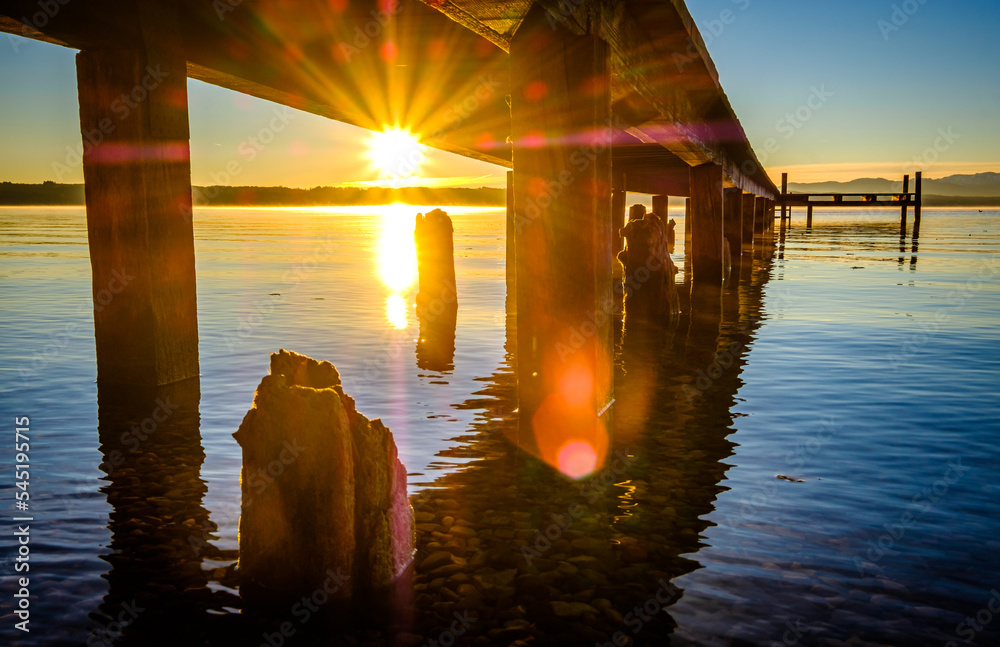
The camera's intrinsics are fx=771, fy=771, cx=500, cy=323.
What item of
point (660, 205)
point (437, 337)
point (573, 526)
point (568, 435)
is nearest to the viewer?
point (573, 526)

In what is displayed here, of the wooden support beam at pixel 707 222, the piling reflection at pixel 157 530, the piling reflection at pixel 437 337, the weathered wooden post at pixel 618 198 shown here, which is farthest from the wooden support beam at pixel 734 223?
the piling reflection at pixel 157 530

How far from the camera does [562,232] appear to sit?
221 inches

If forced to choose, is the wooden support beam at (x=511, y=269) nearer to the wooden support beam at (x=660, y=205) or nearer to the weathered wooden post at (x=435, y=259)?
the weathered wooden post at (x=435, y=259)

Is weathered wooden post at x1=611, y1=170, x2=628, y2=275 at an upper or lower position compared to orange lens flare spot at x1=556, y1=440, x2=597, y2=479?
upper

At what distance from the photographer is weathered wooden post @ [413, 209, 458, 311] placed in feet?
47.3

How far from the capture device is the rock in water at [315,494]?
3875mm

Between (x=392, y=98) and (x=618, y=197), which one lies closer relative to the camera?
(x=392, y=98)

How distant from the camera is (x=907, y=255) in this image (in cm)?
3341

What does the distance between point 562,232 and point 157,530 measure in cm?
334

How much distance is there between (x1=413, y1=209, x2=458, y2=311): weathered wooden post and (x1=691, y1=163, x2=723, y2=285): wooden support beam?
6516mm

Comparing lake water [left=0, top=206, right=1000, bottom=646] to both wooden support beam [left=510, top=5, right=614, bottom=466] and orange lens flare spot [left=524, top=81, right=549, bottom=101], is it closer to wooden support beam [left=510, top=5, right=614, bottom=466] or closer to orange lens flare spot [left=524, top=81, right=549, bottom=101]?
wooden support beam [left=510, top=5, right=614, bottom=466]

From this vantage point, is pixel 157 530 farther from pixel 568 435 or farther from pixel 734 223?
pixel 734 223

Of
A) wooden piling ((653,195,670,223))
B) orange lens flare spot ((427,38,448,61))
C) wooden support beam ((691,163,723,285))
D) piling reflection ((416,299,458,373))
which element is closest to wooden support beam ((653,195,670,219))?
wooden piling ((653,195,670,223))

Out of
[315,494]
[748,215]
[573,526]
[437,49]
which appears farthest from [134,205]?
[748,215]
